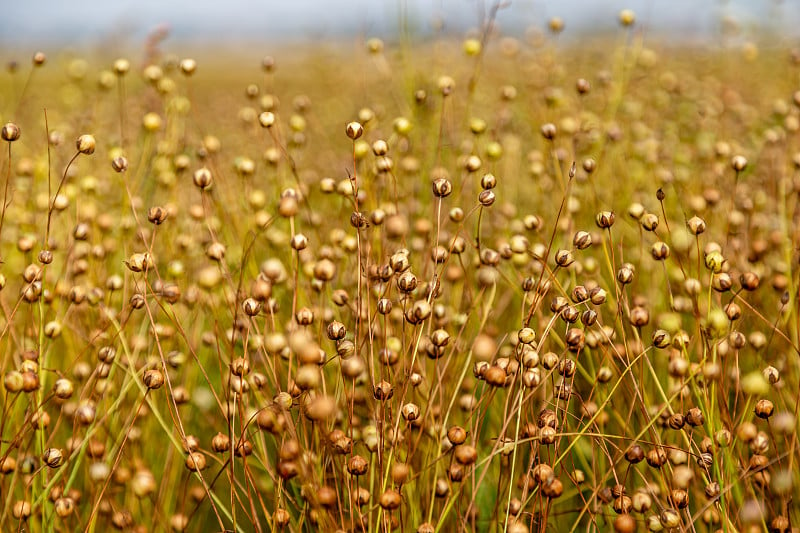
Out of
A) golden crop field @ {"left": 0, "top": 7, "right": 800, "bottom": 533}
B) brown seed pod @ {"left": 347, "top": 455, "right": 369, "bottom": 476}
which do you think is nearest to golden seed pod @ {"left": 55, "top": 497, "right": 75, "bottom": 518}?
golden crop field @ {"left": 0, "top": 7, "right": 800, "bottom": 533}

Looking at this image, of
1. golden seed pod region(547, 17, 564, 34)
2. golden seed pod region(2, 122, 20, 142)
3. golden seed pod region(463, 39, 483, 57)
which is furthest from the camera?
golden seed pod region(547, 17, 564, 34)

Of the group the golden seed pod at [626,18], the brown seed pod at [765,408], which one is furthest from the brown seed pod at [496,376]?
the golden seed pod at [626,18]

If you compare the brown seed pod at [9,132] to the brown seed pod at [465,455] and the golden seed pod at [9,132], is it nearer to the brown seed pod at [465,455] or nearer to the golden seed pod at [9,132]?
the golden seed pod at [9,132]

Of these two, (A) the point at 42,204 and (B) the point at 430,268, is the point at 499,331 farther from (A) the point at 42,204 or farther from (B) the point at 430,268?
(A) the point at 42,204

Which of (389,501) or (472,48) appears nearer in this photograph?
(389,501)

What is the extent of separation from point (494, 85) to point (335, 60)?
112 cm

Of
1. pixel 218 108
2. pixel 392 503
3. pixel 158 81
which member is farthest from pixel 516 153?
pixel 218 108

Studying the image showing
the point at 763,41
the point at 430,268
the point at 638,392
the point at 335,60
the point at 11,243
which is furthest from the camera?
the point at 335,60

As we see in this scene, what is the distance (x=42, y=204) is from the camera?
192 centimetres

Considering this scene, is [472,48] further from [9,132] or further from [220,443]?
[220,443]

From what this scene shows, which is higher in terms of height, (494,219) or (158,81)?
(158,81)

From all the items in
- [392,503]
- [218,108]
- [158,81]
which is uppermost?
[158,81]

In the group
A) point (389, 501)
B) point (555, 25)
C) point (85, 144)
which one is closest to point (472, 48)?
point (555, 25)

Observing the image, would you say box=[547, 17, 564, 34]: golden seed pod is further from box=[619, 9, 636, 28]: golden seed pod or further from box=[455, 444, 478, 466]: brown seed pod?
box=[455, 444, 478, 466]: brown seed pod
